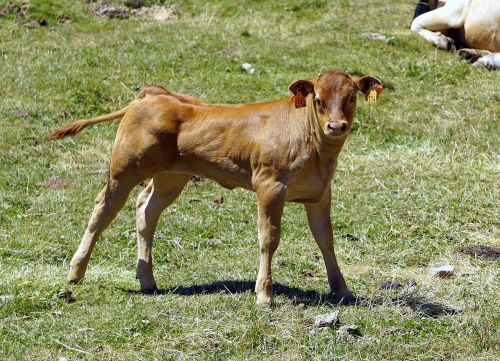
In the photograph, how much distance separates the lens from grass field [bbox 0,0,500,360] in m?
8.25

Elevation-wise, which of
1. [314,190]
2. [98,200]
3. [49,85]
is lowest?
[49,85]

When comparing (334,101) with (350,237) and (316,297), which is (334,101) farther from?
(350,237)

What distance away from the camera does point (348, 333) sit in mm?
8164

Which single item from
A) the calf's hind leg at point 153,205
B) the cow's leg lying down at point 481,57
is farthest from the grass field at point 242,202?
the calf's hind leg at point 153,205

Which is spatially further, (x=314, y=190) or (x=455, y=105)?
(x=455, y=105)

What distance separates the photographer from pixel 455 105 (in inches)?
619

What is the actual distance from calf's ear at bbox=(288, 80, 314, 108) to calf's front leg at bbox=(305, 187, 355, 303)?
2.59ft

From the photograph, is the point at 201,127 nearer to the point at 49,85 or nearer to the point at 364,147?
the point at 364,147

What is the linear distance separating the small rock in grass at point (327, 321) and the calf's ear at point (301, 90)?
1820 millimetres

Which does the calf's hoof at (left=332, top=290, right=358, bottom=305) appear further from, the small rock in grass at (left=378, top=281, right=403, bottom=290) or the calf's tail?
the calf's tail

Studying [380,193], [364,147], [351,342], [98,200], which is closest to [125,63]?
[364,147]

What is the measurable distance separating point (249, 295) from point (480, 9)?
1082 centimetres

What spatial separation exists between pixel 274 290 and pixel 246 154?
1.22 metres

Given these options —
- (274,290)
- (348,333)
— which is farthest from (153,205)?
(348,333)
